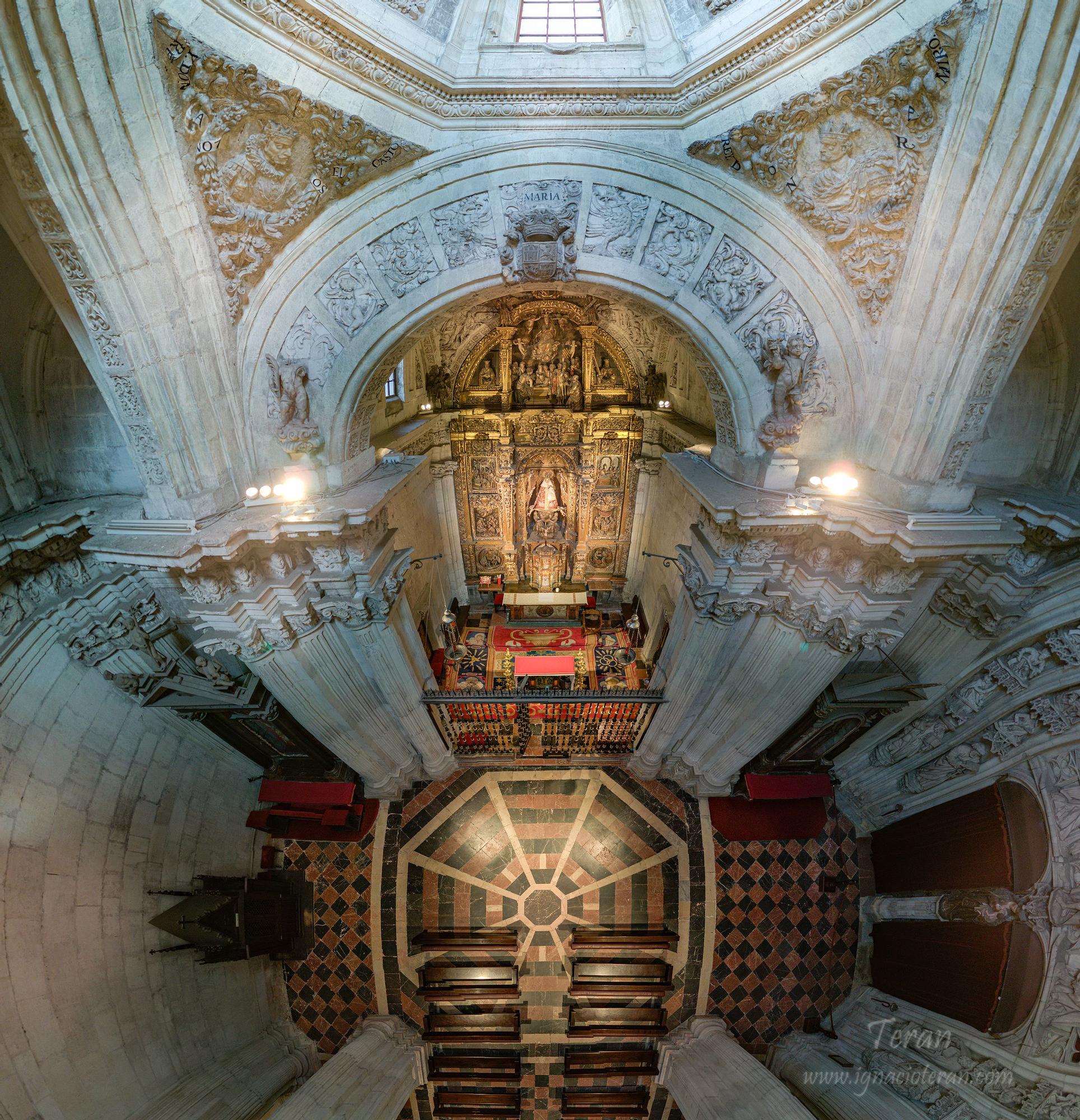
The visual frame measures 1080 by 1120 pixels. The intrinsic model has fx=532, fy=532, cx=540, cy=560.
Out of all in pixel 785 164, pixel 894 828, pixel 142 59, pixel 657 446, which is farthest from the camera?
pixel 657 446

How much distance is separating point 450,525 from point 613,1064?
10.7 metres

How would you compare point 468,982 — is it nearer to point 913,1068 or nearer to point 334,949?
point 334,949

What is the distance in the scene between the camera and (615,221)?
5.76m

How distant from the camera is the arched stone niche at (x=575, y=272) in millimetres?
5562

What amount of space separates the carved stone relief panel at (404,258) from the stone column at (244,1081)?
31.8ft

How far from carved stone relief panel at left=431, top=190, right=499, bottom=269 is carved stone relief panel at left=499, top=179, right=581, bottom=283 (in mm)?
173

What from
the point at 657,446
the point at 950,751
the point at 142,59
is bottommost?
the point at 950,751

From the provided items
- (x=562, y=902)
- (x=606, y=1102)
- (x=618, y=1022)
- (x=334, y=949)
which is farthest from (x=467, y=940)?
(x=606, y=1102)

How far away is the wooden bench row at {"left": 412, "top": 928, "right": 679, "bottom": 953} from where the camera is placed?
27.8ft

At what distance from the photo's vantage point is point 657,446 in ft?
41.1

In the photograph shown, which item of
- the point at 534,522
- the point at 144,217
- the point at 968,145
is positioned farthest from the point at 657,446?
the point at 144,217

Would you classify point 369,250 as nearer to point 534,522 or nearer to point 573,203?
point 573,203

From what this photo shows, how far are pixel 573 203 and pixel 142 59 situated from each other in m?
3.82

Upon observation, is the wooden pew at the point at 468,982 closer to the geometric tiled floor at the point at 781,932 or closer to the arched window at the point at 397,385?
the geometric tiled floor at the point at 781,932
